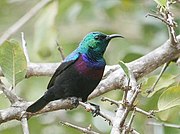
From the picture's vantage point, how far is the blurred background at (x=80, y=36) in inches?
128

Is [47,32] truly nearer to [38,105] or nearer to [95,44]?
[95,44]

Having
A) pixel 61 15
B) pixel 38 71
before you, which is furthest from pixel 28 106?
pixel 61 15

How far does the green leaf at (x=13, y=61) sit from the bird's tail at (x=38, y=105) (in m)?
0.12

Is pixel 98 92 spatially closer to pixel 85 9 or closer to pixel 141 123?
pixel 141 123

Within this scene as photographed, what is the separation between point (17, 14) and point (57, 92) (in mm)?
2523

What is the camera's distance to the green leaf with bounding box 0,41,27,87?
2.24 m

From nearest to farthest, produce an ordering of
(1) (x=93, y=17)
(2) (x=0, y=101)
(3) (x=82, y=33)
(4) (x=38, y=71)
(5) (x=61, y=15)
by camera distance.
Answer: (2) (x=0, y=101) < (4) (x=38, y=71) < (5) (x=61, y=15) < (1) (x=93, y=17) < (3) (x=82, y=33)

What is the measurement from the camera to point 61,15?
3.74 m

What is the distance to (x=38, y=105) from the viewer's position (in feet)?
7.32

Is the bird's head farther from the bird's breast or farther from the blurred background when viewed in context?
the blurred background

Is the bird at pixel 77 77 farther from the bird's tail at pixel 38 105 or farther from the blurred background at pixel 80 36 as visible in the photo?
the blurred background at pixel 80 36

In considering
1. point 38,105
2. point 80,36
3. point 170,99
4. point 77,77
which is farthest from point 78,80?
point 80,36

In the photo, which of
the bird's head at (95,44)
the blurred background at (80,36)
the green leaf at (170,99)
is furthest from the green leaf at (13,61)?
the blurred background at (80,36)

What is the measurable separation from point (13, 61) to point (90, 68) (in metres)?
0.34
